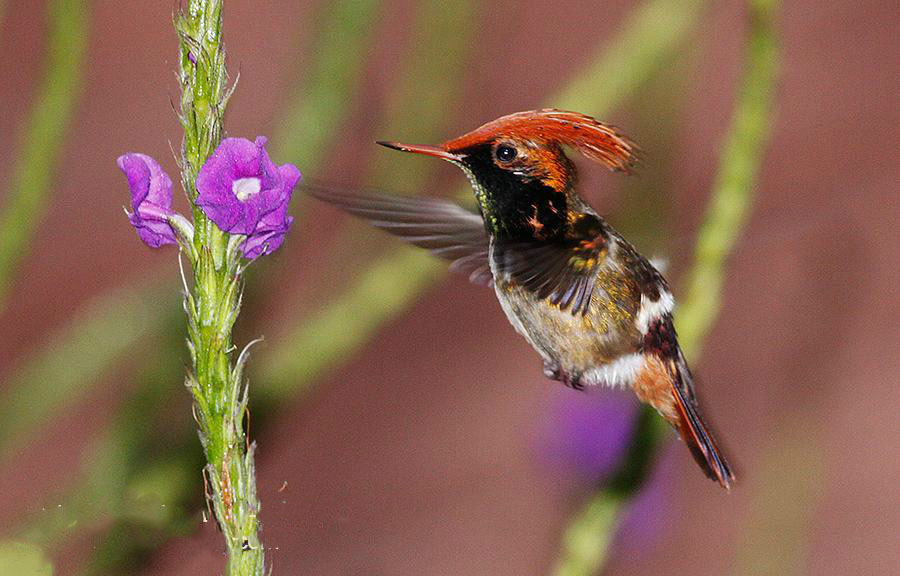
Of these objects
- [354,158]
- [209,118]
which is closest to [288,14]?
[354,158]

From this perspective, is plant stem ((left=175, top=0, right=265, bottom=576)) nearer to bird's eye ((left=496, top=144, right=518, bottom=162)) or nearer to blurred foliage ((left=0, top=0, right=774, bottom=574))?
bird's eye ((left=496, top=144, right=518, bottom=162))

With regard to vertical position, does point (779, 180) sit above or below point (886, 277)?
above

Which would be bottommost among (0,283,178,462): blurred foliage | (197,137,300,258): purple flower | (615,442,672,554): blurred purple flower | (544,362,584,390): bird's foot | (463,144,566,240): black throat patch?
(615,442,672,554): blurred purple flower

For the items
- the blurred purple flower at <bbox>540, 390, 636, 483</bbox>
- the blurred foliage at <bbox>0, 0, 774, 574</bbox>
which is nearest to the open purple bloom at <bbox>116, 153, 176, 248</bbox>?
the blurred foliage at <bbox>0, 0, 774, 574</bbox>

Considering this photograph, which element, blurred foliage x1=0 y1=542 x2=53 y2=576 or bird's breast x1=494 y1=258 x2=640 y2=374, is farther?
bird's breast x1=494 y1=258 x2=640 y2=374

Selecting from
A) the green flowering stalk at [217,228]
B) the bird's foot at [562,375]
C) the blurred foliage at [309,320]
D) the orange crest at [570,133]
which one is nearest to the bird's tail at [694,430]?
the bird's foot at [562,375]

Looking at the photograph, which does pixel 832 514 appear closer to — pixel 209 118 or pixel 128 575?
pixel 128 575
